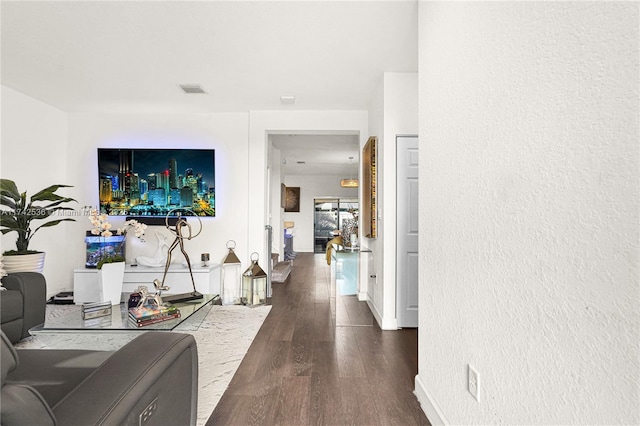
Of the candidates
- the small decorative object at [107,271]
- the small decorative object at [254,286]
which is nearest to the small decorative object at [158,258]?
the small decorative object at [254,286]

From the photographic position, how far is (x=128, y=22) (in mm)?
2541

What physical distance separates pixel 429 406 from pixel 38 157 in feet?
17.2

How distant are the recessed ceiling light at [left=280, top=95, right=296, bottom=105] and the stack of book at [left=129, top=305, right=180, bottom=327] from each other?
282 cm

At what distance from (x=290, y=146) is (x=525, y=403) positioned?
6367 millimetres

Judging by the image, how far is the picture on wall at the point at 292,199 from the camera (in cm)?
1099

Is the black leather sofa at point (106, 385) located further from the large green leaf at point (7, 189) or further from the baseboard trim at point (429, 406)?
the large green leaf at point (7, 189)

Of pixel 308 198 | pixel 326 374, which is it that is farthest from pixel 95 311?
pixel 308 198

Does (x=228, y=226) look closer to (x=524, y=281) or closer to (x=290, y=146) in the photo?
(x=290, y=146)

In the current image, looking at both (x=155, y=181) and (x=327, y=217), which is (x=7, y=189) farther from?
(x=327, y=217)

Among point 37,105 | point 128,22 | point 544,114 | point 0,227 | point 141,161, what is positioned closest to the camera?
point 544,114

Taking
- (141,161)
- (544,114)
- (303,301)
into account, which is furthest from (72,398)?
(141,161)

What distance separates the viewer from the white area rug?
213cm

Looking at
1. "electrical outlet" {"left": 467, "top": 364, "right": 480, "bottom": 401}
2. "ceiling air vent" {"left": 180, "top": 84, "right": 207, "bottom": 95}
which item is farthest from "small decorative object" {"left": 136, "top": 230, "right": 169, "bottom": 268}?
"electrical outlet" {"left": 467, "top": 364, "right": 480, "bottom": 401}

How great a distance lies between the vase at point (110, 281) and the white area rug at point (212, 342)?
0.34 metres
